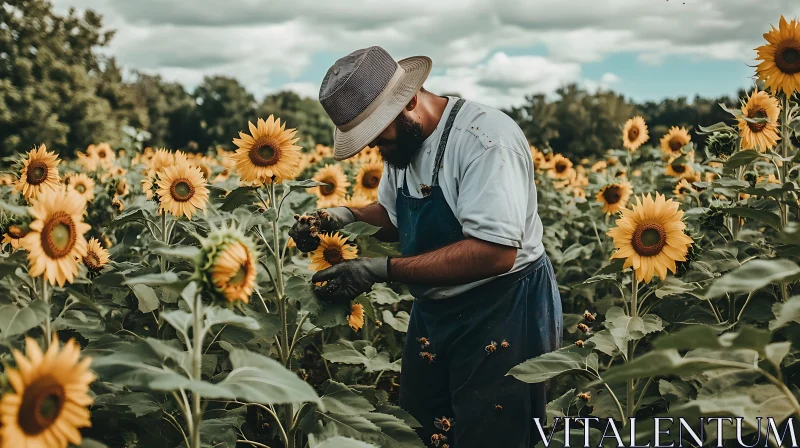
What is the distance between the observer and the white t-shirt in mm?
2705

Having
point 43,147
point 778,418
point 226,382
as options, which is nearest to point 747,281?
point 778,418

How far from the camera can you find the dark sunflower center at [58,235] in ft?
6.24

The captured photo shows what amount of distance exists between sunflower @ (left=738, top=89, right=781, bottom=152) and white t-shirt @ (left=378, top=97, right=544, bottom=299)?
155 centimetres

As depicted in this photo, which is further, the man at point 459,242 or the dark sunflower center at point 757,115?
the dark sunflower center at point 757,115

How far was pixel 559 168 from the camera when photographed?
755cm

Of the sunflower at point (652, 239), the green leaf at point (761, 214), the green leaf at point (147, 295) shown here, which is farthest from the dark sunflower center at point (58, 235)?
the green leaf at point (761, 214)

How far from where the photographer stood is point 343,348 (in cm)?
327

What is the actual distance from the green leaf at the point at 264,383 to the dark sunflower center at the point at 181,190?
1.99m

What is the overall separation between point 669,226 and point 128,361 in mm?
2005

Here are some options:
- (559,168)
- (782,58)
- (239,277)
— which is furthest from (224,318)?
(559,168)

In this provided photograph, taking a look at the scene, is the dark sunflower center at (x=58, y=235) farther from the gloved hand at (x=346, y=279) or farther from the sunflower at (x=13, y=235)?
the gloved hand at (x=346, y=279)

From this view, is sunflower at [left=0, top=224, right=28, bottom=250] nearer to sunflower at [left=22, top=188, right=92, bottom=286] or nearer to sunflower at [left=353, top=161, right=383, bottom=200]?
sunflower at [left=22, top=188, right=92, bottom=286]

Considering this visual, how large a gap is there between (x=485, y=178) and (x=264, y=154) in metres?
1.05

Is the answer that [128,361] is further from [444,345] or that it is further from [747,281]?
[444,345]
